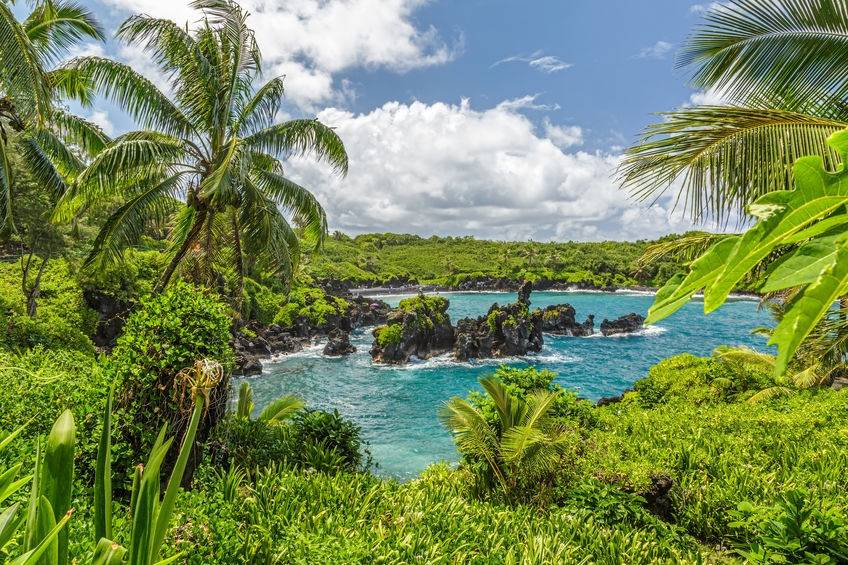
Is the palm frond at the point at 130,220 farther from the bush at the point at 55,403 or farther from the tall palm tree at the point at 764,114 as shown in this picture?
the tall palm tree at the point at 764,114

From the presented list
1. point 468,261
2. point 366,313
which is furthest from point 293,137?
point 468,261

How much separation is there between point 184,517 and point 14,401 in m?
3.42

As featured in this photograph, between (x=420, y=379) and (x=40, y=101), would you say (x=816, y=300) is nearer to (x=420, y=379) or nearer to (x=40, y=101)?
(x=40, y=101)

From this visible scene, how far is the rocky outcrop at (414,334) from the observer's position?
31266mm

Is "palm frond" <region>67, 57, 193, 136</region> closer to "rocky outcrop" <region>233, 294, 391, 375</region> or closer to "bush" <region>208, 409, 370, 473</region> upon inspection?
"bush" <region>208, 409, 370, 473</region>

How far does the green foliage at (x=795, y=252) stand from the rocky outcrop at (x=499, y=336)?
31708mm

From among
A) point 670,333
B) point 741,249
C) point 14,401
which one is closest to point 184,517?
point 14,401

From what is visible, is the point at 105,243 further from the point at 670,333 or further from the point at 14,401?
the point at 670,333

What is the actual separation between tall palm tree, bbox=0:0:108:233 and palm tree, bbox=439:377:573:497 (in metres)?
7.89

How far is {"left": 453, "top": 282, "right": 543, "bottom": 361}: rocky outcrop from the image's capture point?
32531mm

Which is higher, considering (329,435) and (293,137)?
(293,137)

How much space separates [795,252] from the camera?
2.42 ft

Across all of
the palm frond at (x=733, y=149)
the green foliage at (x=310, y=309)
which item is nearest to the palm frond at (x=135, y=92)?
the palm frond at (x=733, y=149)

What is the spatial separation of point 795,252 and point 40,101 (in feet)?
28.2
